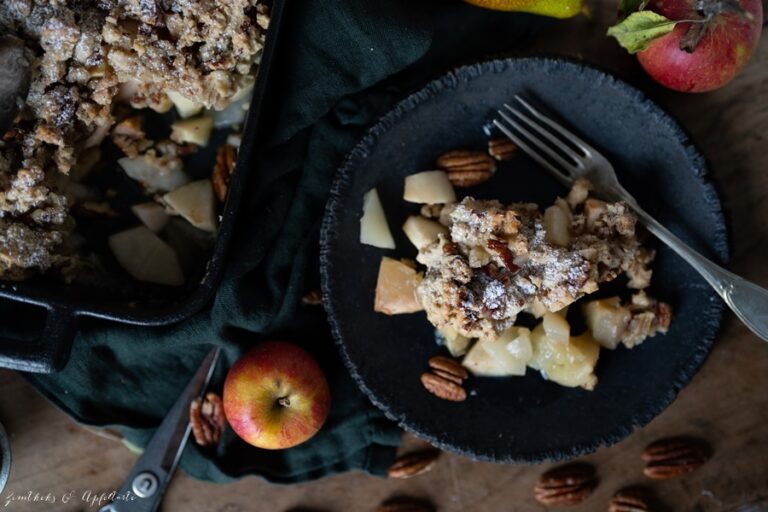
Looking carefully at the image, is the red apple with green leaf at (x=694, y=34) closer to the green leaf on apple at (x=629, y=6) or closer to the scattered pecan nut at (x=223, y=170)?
the green leaf on apple at (x=629, y=6)

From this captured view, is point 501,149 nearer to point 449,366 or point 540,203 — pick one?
point 540,203

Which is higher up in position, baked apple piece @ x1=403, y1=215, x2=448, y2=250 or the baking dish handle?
baked apple piece @ x1=403, y1=215, x2=448, y2=250

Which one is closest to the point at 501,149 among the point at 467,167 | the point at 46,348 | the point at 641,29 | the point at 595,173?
the point at 467,167

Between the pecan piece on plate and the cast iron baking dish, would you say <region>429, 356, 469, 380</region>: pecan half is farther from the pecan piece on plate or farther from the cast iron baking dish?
the cast iron baking dish

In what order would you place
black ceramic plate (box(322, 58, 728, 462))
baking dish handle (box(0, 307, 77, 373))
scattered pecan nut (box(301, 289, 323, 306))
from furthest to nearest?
scattered pecan nut (box(301, 289, 323, 306)), black ceramic plate (box(322, 58, 728, 462)), baking dish handle (box(0, 307, 77, 373))

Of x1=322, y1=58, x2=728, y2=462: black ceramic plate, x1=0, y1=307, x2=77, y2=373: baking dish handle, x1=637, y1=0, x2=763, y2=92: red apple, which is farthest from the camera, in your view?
x1=322, y1=58, x2=728, y2=462: black ceramic plate

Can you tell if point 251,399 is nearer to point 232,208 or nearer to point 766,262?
point 232,208

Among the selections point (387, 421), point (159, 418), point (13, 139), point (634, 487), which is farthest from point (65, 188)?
point (634, 487)

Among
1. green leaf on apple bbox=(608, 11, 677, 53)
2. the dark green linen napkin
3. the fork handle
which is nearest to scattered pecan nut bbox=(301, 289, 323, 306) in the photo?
the dark green linen napkin
